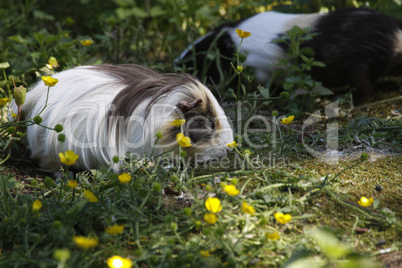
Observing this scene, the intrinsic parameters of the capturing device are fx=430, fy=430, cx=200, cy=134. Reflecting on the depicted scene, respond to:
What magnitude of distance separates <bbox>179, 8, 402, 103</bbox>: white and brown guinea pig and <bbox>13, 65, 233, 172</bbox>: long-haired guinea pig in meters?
0.95

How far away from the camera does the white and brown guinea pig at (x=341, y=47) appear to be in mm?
2652

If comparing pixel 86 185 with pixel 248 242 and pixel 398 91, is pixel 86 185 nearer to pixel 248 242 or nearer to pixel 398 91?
pixel 248 242

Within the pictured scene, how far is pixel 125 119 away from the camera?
1.68 meters

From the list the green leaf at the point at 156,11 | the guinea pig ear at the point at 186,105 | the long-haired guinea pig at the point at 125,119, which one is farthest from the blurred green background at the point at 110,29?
the guinea pig ear at the point at 186,105

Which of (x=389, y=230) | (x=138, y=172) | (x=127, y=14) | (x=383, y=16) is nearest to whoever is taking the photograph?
(x=389, y=230)

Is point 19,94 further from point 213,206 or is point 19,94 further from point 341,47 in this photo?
point 341,47

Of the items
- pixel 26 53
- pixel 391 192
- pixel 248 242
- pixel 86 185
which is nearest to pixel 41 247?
pixel 86 185

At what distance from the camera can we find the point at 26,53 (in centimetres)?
251

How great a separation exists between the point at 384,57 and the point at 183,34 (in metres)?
1.30

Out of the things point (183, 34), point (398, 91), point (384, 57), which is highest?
point (183, 34)

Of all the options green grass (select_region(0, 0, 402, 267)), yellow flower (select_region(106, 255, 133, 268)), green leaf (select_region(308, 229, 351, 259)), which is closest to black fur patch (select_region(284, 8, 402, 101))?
green grass (select_region(0, 0, 402, 267))

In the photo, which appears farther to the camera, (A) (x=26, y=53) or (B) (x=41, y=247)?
(A) (x=26, y=53)

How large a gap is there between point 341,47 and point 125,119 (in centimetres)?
161

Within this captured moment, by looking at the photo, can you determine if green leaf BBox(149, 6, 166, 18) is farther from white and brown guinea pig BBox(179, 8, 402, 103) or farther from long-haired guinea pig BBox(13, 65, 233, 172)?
long-haired guinea pig BBox(13, 65, 233, 172)
